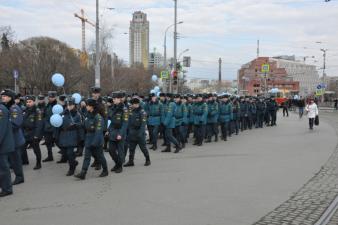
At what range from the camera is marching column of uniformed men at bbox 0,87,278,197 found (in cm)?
869

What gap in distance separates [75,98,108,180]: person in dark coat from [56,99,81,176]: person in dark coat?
0.69 metres

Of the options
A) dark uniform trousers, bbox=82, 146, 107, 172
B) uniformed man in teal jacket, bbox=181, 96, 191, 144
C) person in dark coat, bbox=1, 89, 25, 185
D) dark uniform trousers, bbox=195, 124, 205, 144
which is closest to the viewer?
person in dark coat, bbox=1, 89, 25, 185

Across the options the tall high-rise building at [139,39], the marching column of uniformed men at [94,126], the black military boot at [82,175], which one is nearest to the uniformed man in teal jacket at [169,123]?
the marching column of uniformed men at [94,126]

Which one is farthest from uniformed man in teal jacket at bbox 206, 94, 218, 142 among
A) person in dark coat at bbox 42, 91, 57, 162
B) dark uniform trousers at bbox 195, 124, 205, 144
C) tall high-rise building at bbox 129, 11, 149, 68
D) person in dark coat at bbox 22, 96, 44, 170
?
tall high-rise building at bbox 129, 11, 149, 68

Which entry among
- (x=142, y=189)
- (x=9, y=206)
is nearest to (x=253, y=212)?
(x=142, y=189)

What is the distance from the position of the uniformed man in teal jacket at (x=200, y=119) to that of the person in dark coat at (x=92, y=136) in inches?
273

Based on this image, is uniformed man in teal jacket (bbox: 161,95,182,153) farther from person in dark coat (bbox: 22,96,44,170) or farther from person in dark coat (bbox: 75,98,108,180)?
person in dark coat (bbox: 75,98,108,180)

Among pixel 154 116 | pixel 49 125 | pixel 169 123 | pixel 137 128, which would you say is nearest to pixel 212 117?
pixel 154 116

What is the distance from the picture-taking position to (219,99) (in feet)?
60.1

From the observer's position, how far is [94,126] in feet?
29.8

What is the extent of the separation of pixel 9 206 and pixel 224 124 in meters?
11.5

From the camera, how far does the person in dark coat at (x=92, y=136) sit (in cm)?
902

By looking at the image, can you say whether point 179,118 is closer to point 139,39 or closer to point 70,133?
point 70,133

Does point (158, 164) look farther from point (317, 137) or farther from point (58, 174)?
point (317, 137)
